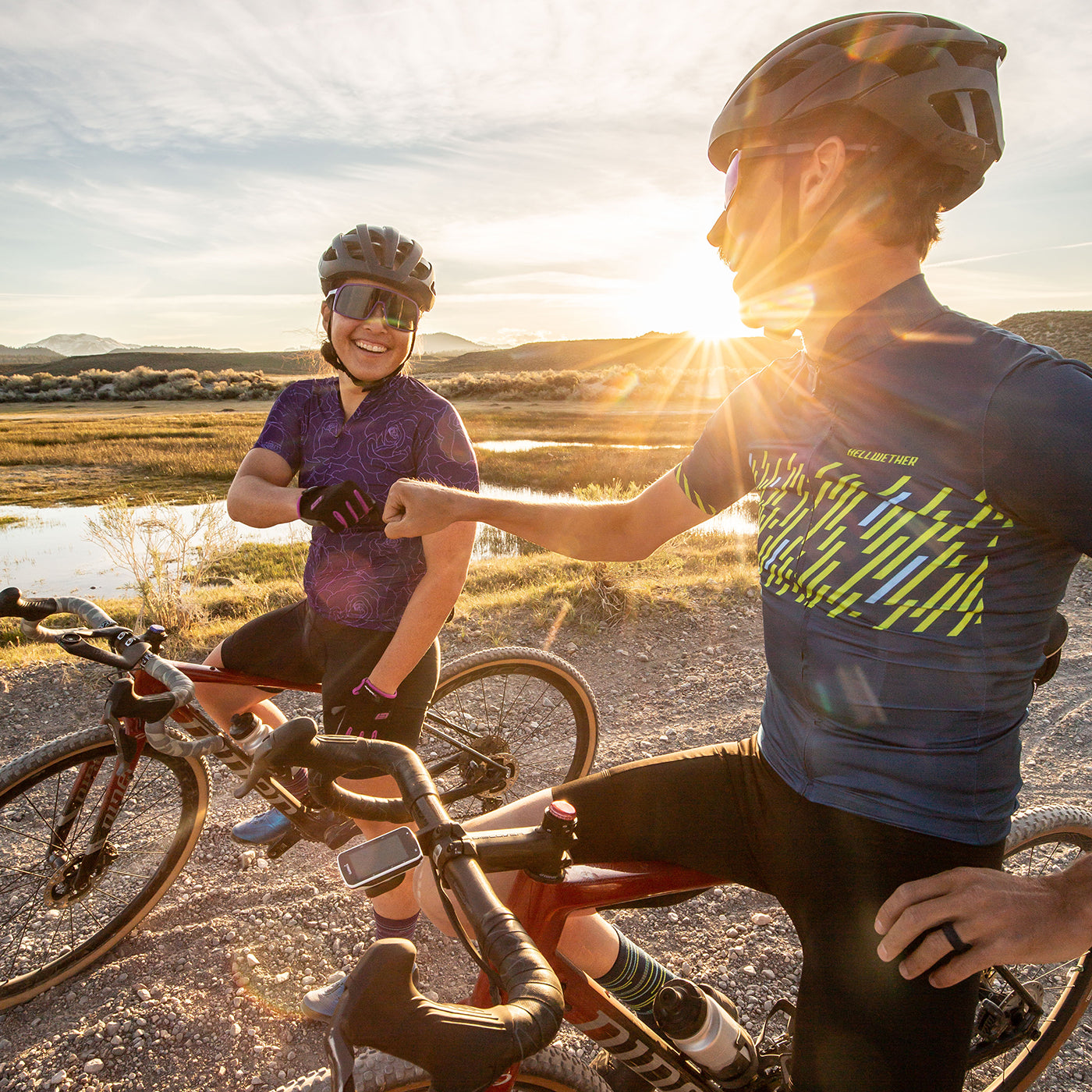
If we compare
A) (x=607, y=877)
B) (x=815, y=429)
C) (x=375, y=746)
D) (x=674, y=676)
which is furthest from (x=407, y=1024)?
(x=674, y=676)

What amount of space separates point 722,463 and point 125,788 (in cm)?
280

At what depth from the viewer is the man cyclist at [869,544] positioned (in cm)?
153

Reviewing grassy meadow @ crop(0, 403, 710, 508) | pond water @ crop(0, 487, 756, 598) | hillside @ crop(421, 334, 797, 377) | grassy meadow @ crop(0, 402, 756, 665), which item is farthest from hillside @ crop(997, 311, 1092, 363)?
pond water @ crop(0, 487, 756, 598)

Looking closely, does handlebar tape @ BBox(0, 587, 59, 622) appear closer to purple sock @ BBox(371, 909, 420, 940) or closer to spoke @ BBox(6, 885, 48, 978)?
spoke @ BBox(6, 885, 48, 978)

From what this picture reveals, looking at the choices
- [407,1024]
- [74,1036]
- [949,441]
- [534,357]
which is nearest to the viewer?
[407,1024]

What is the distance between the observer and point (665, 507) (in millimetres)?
2426

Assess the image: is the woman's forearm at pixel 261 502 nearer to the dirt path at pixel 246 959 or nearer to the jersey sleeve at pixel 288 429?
the jersey sleeve at pixel 288 429

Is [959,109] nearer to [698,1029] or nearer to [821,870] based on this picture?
[821,870]

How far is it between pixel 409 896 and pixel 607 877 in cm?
141

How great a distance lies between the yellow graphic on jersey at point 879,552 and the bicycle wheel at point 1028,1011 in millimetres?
1443

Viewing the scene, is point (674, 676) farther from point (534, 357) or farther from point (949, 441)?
point (534, 357)

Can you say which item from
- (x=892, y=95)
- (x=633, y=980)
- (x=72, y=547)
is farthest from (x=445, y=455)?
(x=72, y=547)

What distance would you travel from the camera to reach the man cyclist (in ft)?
5.00

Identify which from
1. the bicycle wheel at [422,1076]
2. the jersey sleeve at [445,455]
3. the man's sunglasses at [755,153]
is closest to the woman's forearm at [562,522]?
the jersey sleeve at [445,455]
